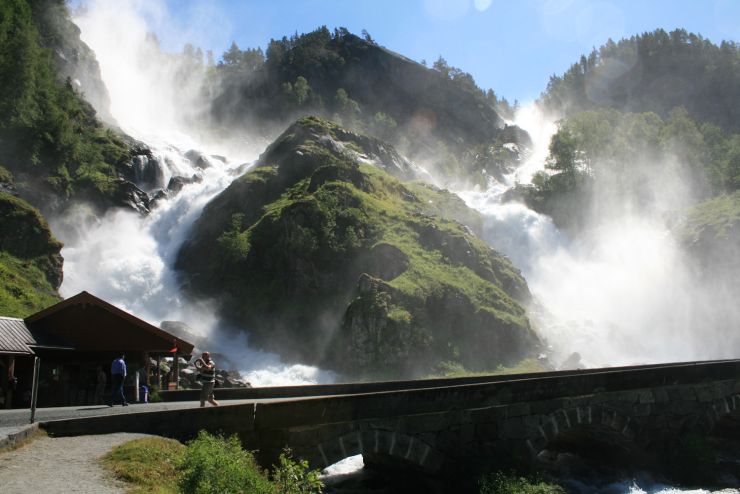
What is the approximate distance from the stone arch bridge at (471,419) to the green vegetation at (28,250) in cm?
2609

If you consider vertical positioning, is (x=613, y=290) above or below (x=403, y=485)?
above

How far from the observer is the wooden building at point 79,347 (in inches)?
1025

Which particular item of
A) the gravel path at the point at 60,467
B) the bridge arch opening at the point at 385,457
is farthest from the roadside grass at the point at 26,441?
the bridge arch opening at the point at 385,457

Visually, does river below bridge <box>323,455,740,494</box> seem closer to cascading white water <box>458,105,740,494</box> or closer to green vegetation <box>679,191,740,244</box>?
cascading white water <box>458,105,740,494</box>

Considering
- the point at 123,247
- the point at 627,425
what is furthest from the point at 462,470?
the point at 123,247

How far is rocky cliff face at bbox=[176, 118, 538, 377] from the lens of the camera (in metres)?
46.3

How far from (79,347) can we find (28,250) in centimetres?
2262

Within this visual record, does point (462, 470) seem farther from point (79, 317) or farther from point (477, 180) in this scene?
point (477, 180)

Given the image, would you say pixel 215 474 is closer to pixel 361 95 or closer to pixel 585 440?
pixel 585 440

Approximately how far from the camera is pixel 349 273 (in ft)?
176

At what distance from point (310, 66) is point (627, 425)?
423ft

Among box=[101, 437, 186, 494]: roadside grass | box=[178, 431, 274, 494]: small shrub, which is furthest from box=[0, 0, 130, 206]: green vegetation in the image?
box=[178, 431, 274, 494]: small shrub

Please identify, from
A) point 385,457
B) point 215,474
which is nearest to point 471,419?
point 385,457

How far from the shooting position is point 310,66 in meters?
137
